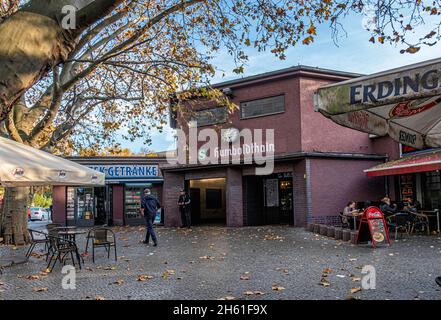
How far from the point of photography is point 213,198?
2683 cm

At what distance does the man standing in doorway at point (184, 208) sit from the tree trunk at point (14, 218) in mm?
7235

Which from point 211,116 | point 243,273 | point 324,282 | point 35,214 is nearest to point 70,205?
point 211,116

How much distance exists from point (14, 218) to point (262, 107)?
11389mm

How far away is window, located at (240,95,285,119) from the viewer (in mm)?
19734

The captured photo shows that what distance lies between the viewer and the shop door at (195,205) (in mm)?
24594

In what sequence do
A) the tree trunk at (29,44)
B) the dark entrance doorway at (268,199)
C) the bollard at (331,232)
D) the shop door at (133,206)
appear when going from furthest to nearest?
the shop door at (133,206) → the dark entrance doorway at (268,199) → the bollard at (331,232) → the tree trunk at (29,44)

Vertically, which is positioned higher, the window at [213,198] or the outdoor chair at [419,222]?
the window at [213,198]

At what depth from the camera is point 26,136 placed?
1455 cm

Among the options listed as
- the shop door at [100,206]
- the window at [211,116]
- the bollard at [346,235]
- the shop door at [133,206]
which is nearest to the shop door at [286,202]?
the window at [211,116]

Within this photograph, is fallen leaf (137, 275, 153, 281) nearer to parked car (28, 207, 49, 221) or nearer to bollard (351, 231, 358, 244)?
bollard (351, 231, 358, 244)

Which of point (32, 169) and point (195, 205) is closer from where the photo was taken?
point (32, 169)

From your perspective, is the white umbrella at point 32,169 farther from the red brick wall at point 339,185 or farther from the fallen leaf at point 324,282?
the red brick wall at point 339,185

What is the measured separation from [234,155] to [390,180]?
7.35 metres

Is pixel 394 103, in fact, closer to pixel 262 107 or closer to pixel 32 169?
pixel 32 169
